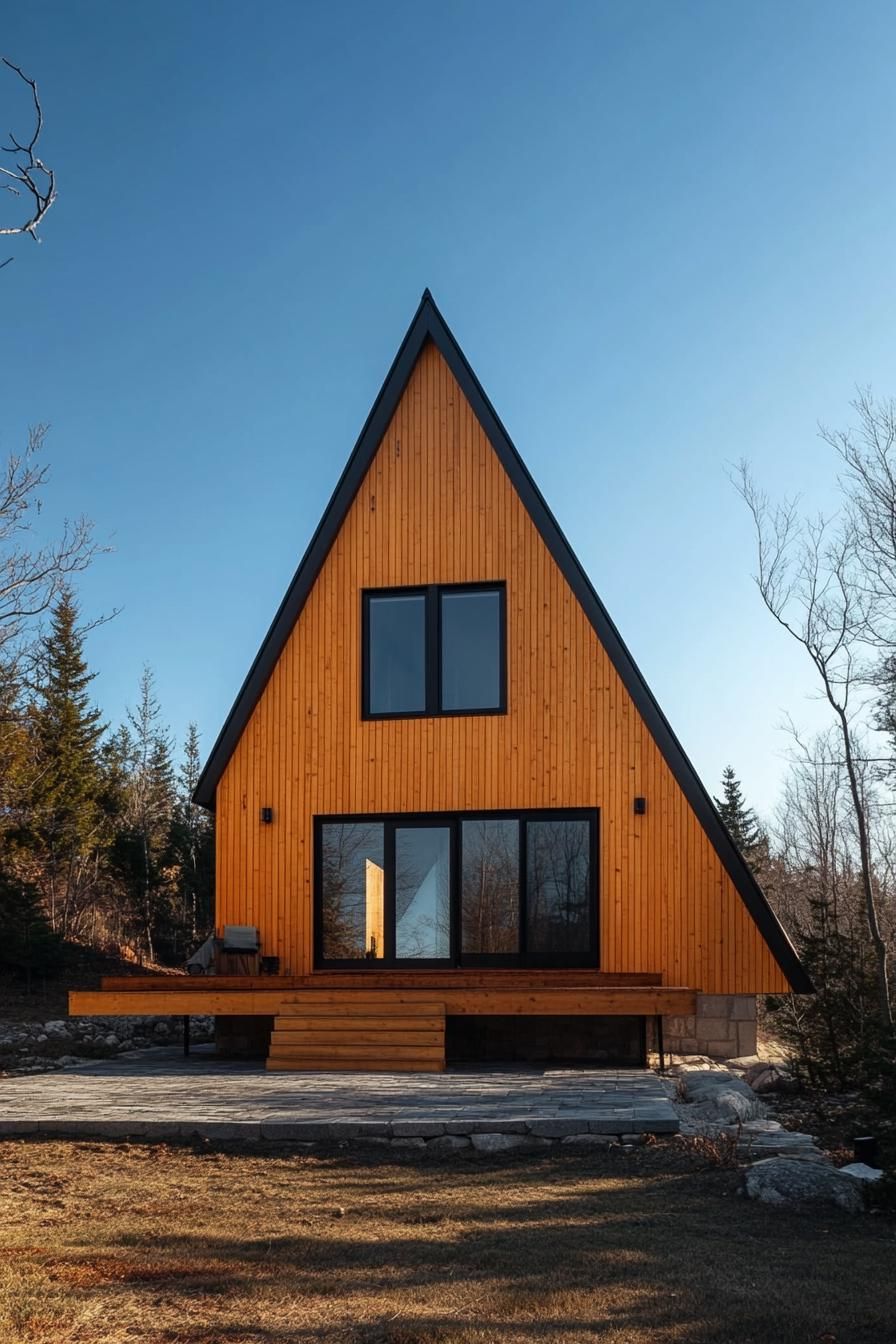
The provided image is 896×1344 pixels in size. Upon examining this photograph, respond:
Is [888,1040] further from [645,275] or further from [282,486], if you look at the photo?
[282,486]

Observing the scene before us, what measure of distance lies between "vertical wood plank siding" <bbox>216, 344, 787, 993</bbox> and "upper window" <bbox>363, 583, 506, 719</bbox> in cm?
17

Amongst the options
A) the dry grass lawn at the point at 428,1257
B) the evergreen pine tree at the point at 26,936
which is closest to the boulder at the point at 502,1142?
the dry grass lawn at the point at 428,1257

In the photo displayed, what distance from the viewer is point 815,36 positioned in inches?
449

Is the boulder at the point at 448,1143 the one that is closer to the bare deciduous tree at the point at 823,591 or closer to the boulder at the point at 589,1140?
the boulder at the point at 589,1140

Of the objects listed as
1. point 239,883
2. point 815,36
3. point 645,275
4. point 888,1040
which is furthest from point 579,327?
point 888,1040

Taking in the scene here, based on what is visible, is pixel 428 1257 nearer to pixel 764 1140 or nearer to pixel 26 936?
pixel 764 1140

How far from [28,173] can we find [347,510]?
10.1 metres

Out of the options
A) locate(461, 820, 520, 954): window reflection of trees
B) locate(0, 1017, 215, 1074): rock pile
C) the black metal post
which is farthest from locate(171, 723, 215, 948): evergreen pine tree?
the black metal post

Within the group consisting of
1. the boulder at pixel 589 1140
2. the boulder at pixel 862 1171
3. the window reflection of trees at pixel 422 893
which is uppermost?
the window reflection of trees at pixel 422 893

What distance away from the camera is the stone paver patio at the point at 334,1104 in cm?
760

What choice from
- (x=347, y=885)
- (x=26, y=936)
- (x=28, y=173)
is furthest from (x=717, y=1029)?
(x=26, y=936)

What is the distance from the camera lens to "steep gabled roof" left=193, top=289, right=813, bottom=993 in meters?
13.0

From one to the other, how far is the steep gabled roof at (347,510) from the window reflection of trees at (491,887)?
2.08 m

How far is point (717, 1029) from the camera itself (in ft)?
40.4
